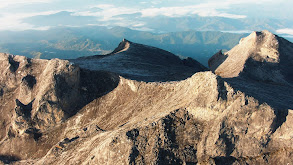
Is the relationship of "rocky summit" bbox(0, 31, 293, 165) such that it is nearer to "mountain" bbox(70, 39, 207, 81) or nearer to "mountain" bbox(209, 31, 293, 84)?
"mountain" bbox(209, 31, 293, 84)

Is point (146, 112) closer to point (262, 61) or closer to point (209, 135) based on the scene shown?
point (209, 135)

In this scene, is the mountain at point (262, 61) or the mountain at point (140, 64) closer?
the mountain at point (140, 64)

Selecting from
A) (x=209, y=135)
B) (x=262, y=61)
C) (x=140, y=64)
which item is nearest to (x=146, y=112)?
(x=209, y=135)

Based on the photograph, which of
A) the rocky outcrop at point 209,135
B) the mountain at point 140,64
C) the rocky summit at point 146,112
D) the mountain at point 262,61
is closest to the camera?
the rocky outcrop at point 209,135

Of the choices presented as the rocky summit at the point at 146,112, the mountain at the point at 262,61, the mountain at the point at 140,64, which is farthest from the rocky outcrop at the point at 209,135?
the mountain at the point at 262,61

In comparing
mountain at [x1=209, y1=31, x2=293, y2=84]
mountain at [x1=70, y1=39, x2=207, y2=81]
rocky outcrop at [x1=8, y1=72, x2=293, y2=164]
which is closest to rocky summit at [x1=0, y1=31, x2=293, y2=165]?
rocky outcrop at [x1=8, y1=72, x2=293, y2=164]

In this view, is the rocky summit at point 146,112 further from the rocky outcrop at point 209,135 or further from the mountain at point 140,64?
the mountain at point 140,64
